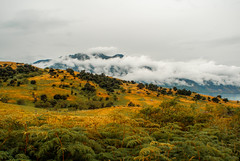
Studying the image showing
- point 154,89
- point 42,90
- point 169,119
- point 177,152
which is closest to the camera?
point 177,152

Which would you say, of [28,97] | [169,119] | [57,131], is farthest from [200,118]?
[28,97]

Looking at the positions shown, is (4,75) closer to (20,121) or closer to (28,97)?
(28,97)

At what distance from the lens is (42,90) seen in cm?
8938

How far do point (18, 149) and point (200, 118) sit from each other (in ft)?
46.3

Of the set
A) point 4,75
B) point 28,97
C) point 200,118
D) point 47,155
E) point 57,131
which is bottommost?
point 28,97

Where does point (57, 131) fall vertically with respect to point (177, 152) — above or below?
above

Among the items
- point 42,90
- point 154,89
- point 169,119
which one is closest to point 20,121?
point 169,119

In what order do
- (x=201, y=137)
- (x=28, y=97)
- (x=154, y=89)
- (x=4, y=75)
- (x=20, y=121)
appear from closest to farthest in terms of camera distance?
(x=20, y=121) → (x=201, y=137) → (x=28, y=97) → (x=4, y=75) → (x=154, y=89)

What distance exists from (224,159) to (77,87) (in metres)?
112

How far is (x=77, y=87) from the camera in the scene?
110312mm

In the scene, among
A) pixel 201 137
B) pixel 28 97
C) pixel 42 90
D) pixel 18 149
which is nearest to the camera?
pixel 18 149

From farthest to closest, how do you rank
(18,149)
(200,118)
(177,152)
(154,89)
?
(154,89), (200,118), (177,152), (18,149)

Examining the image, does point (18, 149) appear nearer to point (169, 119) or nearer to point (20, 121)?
point (20, 121)

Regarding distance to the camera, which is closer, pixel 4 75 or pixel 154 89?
pixel 4 75
